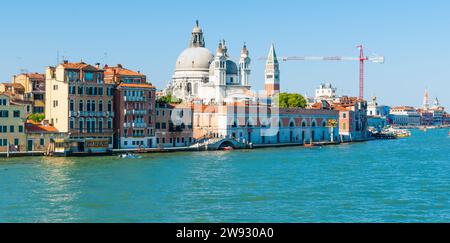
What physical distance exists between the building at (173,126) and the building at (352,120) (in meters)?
18.3

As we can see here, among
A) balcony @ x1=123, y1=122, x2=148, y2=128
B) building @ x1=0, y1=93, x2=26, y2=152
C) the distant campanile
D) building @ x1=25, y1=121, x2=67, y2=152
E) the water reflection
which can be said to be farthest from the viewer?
the distant campanile

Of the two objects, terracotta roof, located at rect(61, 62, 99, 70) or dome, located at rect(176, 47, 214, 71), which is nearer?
terracotta roof, located at rect(61, 62, 99, 70)

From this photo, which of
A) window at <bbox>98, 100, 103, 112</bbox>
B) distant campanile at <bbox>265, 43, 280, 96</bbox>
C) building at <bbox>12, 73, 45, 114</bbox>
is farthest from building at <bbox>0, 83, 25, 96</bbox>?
distant campanile at <bbox>265, 43, 280, 96</bbox>

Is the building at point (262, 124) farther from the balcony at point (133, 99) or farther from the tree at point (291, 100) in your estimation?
the balcony at point (133, 99)

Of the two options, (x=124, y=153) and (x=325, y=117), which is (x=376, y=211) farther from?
(x=325, y=117)

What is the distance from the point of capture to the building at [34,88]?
39.4 metres

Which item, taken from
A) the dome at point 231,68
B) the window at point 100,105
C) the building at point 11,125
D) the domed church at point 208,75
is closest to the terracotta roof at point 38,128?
the building at point 11,125

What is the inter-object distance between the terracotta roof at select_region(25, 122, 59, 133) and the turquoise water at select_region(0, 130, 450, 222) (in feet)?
12.4

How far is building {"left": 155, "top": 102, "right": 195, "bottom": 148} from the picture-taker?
121 feet

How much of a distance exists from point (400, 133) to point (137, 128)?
45.1 meters

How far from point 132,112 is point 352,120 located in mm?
24958

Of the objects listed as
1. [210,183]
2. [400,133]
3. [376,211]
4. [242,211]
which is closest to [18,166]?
[210,183]

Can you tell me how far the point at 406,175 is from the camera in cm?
2311

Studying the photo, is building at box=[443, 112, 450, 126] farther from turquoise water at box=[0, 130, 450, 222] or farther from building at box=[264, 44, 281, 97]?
turquoise water at box=[0, 130, 450, 222]
